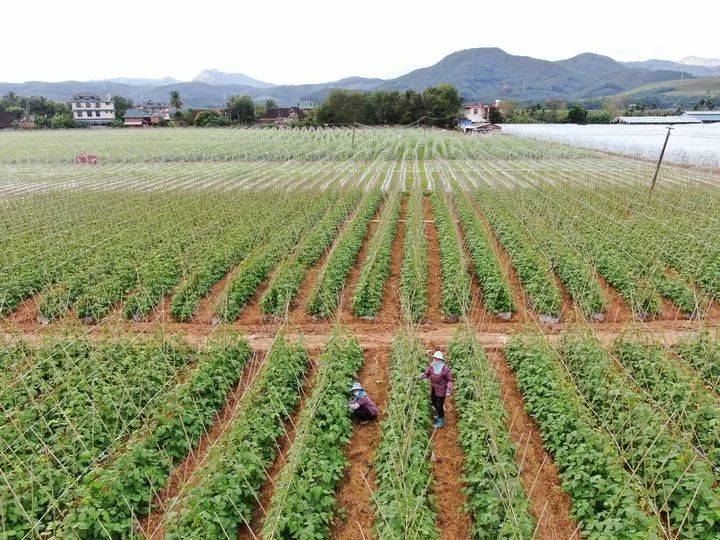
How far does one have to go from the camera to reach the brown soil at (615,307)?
10867mm

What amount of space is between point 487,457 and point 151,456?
406 cm

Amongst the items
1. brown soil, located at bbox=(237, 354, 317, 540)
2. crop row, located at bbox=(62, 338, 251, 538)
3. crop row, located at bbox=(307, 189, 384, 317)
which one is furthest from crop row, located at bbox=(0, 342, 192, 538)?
crop row, located at bbox=(307, 189, 384, 317)

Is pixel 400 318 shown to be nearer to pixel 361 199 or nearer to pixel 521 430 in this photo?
pixel 521 430

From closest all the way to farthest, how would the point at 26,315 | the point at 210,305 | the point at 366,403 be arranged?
the point at 366,403, the point at 26,315, the point at 210,305

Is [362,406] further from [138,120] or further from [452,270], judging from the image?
[138,120]

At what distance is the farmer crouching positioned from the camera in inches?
282

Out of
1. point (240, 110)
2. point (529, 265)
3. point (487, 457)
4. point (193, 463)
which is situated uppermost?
point (240, 110)

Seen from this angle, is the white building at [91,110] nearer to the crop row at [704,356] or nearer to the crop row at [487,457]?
the crop row at [487,457]

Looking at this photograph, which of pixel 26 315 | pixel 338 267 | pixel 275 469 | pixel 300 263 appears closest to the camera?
pixel 275 469

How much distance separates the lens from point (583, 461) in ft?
19.2

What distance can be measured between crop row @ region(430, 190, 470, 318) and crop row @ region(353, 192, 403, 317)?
5.02 ft

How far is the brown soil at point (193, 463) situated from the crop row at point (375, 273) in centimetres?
305

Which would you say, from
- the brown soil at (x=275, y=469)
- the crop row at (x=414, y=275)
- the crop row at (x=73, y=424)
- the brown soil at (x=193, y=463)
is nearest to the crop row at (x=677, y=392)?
the crop row at (x=414, y=275)

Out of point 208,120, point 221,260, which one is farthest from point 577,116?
point 221,260
